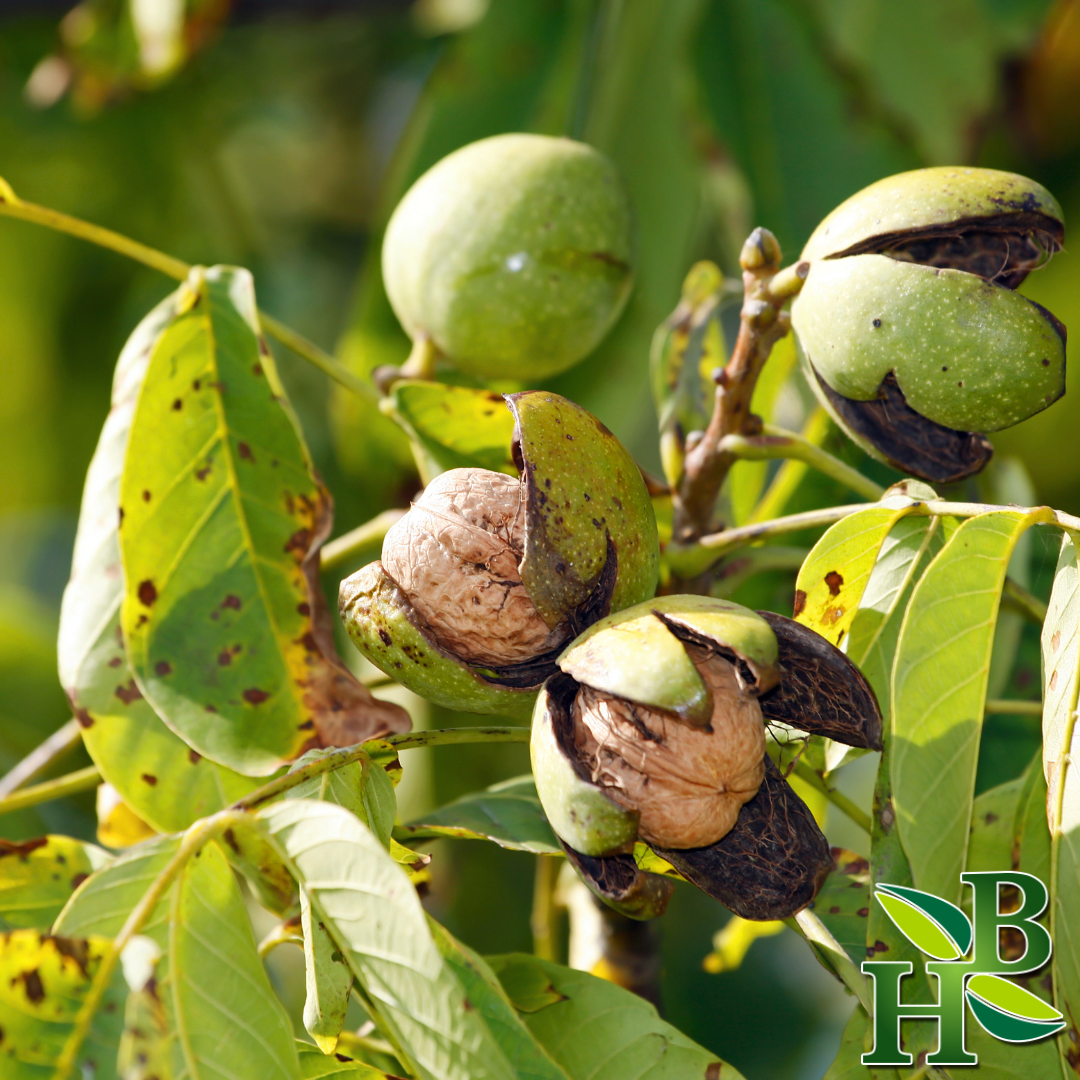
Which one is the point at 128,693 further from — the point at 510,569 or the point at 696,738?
the point at 696,738

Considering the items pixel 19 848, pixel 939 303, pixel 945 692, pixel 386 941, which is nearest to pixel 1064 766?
pixel 945 692

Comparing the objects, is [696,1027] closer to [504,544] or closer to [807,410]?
[807,410]

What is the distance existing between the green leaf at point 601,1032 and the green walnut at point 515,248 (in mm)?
616

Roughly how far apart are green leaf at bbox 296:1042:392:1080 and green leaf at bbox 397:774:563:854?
0.18m

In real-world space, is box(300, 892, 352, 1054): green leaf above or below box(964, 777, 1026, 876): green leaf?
above

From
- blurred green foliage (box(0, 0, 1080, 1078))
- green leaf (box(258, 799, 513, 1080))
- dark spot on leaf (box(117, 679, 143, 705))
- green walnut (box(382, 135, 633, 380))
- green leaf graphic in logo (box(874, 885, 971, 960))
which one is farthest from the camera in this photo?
blurred green foliage (box(0, 0, 1080, 1078))

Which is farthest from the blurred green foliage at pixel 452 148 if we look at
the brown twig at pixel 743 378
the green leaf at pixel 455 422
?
the green leaf at pixel 455 422

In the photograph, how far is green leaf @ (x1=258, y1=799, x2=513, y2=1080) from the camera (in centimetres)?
65

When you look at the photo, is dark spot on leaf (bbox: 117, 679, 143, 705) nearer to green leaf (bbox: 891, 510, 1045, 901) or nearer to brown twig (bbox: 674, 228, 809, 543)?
brown twig (bbox: 674, 228, 809, 543)

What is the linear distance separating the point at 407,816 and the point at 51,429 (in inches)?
54.8

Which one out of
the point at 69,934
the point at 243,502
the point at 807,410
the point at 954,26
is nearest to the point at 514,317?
the point at 243,502

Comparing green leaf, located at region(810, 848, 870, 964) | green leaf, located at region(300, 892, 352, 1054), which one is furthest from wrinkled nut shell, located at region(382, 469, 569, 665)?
green leaf, located at region(810, 848, 870, 964)

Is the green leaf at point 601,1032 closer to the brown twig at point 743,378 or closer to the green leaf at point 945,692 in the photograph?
the green leaf at point 945,692

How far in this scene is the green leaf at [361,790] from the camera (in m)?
0.78
